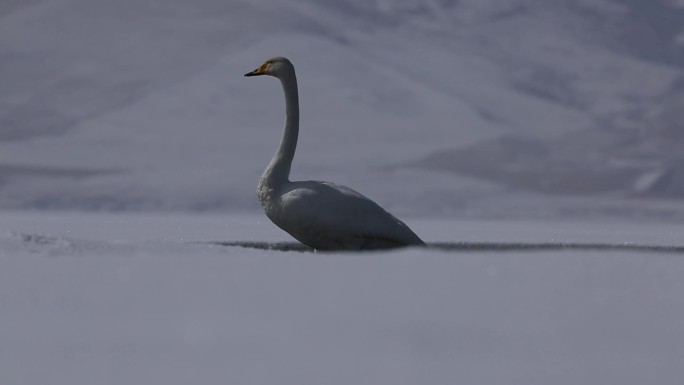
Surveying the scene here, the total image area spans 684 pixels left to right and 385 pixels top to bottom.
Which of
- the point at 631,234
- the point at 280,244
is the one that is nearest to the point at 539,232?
the point at 631,234

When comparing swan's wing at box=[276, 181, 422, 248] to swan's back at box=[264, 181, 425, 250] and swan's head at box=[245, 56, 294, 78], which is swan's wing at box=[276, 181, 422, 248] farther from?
swan's head at box=[245, 56, 294, 78]

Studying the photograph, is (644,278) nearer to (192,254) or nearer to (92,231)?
(192,254)

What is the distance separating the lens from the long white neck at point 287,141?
35.0 feet

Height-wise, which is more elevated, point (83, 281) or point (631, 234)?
point (631, 234)

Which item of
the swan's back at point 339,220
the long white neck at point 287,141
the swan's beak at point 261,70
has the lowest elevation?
the swan's back at point 339,220

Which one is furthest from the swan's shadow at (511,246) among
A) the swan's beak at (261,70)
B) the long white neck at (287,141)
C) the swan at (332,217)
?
the swan's beak at (261,70)

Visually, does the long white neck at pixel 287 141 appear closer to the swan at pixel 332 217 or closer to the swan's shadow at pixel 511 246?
the swan at pixel 332 217

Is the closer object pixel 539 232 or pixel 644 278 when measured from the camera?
pixel 644 278

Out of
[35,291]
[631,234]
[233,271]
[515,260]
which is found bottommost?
[35,291]

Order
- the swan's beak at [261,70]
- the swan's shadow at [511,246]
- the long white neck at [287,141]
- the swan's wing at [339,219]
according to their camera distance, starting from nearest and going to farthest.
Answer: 1. the swan's wing at [339,219]
2. the swan's shadow at [511,246]
3. the long white neck at [287,141]
4. the swan's beak at [261,70]

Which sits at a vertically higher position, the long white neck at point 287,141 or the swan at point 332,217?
the long white neck at point 287,141

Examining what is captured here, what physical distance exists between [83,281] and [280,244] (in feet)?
15.0

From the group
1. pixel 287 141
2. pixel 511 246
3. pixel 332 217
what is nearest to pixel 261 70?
Answer: pixel 287 141

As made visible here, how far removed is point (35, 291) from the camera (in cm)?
644
